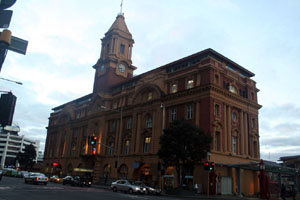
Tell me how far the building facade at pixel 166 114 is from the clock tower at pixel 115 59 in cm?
23

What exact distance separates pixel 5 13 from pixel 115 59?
6072cm

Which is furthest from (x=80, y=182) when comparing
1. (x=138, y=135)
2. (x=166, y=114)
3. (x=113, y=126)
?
(x=113, y=126)

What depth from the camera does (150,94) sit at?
51.5 metres

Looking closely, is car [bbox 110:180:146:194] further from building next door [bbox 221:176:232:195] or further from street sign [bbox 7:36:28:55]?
street sign [bbox 7:36:28:55]

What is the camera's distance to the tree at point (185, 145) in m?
33.7

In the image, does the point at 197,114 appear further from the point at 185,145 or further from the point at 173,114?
the point at 185,145

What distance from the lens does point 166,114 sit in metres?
47.0

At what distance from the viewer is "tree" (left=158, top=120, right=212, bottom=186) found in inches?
1328

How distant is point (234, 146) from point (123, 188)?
18928 mm

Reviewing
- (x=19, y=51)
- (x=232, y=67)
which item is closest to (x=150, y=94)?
(x=232, y=67)

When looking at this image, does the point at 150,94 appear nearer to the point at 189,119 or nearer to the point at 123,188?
the point at 189,119

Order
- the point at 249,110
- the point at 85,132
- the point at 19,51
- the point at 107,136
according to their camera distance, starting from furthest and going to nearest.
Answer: the point at 85,132 → the point at 107,136 → the point at 249,110 → the point at 19,51

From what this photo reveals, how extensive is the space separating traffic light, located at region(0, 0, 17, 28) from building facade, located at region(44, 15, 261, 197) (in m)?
31.1

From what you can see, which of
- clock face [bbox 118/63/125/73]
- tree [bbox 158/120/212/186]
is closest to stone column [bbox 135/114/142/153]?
tree [bbox 158/120/212/186]
